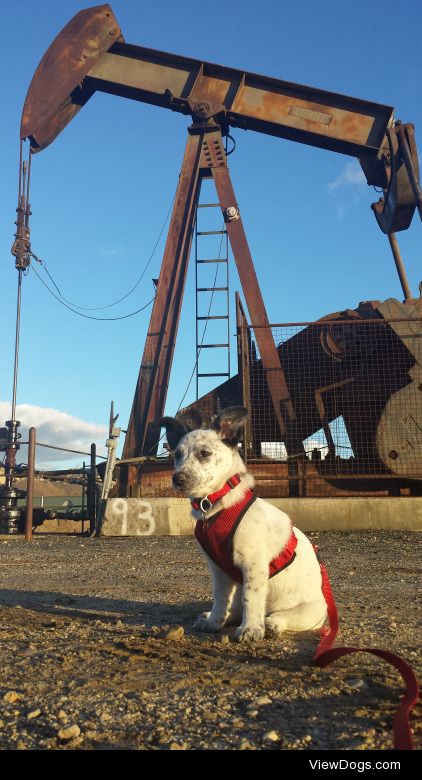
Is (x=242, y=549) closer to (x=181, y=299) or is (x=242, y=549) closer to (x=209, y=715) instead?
(x=209, y=715)

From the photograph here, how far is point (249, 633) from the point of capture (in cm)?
286

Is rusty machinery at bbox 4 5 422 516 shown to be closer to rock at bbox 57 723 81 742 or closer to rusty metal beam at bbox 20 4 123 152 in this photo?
rusty metal beam at bbox 20 4 123 152

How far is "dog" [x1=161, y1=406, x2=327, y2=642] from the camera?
2971 mm

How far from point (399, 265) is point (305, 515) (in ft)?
A: 18.6

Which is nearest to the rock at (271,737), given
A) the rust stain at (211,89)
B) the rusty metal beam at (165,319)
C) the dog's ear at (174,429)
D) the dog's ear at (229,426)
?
the dog's ear at (229,426)

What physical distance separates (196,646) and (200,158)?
10733mm

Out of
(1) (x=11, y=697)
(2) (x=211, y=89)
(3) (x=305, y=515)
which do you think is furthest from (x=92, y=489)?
(1) (x=11, y=697)

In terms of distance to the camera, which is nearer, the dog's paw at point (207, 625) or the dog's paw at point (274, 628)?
the dog's paw at point (274, 628)

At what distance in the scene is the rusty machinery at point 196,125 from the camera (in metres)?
11.0

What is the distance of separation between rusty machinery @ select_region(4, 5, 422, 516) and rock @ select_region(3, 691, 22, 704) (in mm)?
8501

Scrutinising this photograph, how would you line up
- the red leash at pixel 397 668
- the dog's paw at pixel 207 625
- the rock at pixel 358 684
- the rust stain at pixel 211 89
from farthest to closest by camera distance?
1. the rust stain at pixel 211 89
2. the dog's paw at pixel 207 625
3. the rock at pixel 358 684
4. the red leash at pixel 397 668

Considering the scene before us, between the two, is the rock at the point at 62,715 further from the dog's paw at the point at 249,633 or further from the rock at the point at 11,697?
the dog's paw at the point at 249,633

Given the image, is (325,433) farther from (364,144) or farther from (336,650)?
(336,650)

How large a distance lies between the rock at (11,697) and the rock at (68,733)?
410 mm
